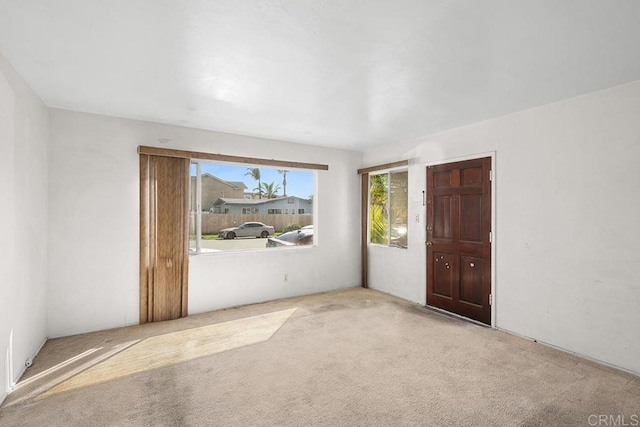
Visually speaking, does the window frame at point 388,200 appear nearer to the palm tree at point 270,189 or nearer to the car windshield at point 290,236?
the car windshield at point 290,236

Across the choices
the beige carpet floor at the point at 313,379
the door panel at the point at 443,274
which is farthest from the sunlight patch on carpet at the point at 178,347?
the door panel at the point at 443,274

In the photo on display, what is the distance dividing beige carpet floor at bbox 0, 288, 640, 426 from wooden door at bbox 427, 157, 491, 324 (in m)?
0.45

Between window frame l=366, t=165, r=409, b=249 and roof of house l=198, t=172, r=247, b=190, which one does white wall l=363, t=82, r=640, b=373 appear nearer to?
window frame l=366, t=165, r=409, b=249

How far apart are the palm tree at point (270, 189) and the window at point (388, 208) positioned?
1714 mm

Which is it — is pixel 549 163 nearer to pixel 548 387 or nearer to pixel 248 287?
pixel 548 387

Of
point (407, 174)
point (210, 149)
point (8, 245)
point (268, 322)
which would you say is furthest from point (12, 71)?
point (407, 174)

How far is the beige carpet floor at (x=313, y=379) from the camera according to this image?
2.14 m

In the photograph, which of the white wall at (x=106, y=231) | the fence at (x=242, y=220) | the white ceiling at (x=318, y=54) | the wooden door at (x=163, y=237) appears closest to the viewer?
the white ceiling at (x=318, y=54)

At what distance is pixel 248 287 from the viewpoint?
4.68 meters

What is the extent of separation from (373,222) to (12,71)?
4.84 m

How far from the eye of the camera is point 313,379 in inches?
102

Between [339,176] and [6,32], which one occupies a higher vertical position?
[6,32]

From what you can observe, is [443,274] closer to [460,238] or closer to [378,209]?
[460,238]

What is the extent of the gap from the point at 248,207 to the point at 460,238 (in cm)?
309
